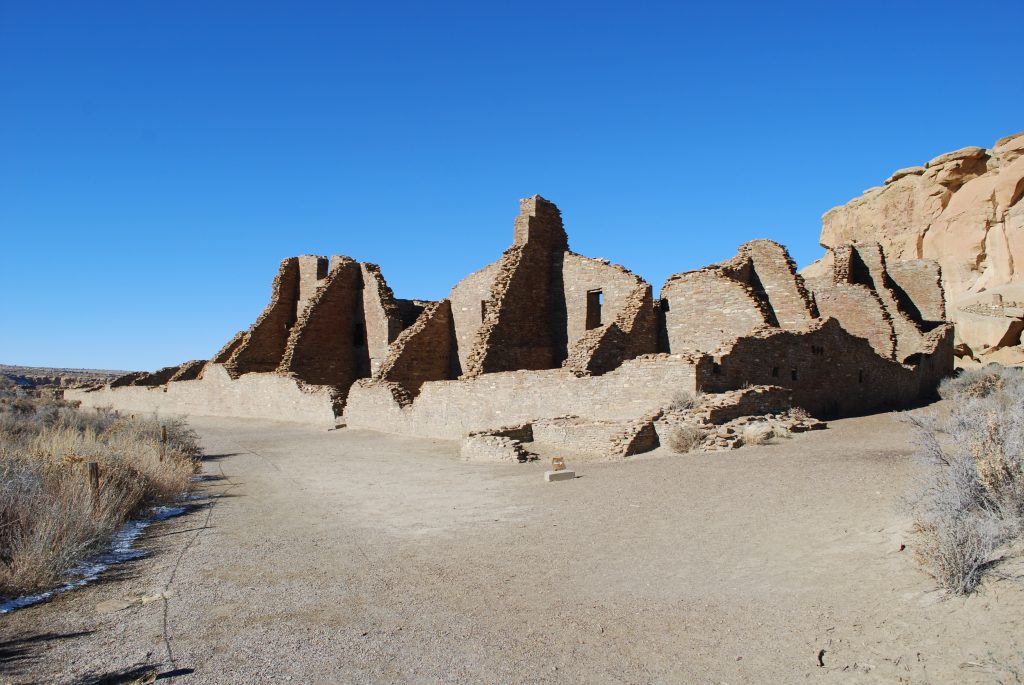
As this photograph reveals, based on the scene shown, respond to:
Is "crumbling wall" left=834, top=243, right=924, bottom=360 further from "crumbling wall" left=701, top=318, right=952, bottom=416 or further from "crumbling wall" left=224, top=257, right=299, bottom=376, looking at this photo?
"crumbling wall" left=224, top=257, right=299, bottom=376

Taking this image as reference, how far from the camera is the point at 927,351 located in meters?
16.9

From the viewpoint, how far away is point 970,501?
4500mm

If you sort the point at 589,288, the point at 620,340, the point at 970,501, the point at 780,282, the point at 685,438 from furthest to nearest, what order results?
1. the point at 589,288
2. the point at 780,282
3. the point at 620,340
4. the point at 685,438
5. the point at 970,501

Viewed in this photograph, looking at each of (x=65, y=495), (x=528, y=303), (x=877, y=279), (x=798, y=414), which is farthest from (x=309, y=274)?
(x=65, y=495)

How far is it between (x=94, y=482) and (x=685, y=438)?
26.3 ft

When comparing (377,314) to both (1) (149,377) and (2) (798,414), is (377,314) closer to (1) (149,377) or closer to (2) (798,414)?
(2) (798,414)

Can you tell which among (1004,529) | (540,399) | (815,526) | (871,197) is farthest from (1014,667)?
(871,197)

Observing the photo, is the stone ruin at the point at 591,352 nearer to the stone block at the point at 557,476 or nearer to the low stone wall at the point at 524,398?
the low stone wall at the point at 524,398

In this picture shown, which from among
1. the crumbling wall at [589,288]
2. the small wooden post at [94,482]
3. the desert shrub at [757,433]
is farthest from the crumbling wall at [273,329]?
the desert shrub at [757,433]

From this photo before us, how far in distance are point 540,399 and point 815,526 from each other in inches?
349

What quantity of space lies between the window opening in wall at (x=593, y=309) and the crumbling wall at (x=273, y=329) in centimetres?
1400

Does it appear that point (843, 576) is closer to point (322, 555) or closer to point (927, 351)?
point (322, 555)

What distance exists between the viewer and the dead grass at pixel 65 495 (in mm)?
5316

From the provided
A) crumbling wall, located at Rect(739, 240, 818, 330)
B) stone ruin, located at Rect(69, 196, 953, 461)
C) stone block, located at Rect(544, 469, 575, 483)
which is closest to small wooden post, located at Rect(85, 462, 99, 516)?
stone block, located at Rect(544, 469, 575, 483)
